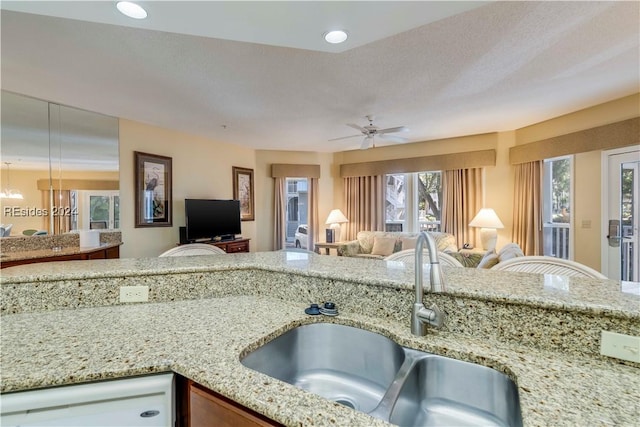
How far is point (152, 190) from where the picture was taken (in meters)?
4.35

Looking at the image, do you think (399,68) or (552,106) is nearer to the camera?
(399,68)

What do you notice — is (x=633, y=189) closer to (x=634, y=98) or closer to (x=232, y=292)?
(x=634, y=98)

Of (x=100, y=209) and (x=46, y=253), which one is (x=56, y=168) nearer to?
(x=100, y=209)

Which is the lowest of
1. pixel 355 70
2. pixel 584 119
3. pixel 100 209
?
pixel 100 209

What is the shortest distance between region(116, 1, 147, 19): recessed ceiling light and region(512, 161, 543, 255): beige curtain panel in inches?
201

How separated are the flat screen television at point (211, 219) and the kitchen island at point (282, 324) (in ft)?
10.3

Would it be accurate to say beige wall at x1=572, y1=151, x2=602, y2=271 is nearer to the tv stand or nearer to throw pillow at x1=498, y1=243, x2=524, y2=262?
throw pillow at x1=498, y1=243, x2=524, y2=262

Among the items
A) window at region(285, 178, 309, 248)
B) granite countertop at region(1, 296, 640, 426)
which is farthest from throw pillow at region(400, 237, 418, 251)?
granite countertop at region(1, 296, 640, 426)

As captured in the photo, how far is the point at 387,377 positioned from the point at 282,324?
16.7 inches

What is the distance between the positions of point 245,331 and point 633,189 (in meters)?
4.69

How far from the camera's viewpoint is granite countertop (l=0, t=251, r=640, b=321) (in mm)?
911

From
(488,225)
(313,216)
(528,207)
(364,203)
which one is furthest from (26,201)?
(528,207)

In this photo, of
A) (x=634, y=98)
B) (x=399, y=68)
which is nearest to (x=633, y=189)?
(x=634, y=98)

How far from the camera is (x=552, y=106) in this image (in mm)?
3732
